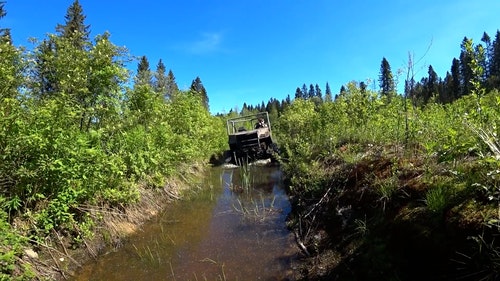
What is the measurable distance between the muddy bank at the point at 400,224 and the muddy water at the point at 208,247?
623 mm

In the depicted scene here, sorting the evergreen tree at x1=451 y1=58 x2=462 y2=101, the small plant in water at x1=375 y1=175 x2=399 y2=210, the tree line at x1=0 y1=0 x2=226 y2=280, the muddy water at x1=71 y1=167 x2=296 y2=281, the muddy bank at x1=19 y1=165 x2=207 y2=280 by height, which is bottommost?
the muddy water at x1=71 y1=167 x2=296 y2=281

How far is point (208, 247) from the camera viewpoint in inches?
283

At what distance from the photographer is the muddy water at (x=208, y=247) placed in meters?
5.99

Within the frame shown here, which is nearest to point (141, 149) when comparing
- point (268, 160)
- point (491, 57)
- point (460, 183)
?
point (460, 183)

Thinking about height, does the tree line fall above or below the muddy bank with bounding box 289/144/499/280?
above

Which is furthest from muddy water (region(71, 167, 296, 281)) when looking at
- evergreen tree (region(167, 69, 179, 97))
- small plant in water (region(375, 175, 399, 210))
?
evergreen tree (region(167, 69, 179, 97))

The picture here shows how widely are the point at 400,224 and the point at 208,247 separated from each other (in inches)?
165

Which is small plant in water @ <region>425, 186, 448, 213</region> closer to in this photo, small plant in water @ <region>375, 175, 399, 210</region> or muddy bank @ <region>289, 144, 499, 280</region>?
muddy bank @ <region>289, 144, 499, 280</region>

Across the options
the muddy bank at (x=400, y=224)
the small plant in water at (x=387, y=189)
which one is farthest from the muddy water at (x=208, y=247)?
the small plant in water at (x=387, y=189)

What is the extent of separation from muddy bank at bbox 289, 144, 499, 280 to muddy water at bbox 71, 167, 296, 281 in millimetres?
623

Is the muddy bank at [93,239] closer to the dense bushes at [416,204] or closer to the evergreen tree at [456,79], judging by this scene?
the dense bushes at [416,204]

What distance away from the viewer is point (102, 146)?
27.3 feet

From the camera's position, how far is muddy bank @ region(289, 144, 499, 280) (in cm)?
333

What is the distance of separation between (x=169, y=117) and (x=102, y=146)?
6.59 m
